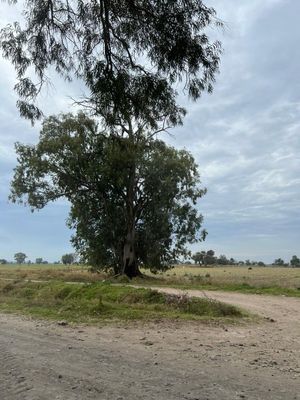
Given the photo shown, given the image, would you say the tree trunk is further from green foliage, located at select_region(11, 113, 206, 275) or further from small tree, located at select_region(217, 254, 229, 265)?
small tree, located at select_region(217, 254, 229, 265)

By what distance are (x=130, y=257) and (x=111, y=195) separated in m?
4.86

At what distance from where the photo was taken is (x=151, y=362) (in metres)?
8.09

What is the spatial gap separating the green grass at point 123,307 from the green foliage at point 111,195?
15087 mm

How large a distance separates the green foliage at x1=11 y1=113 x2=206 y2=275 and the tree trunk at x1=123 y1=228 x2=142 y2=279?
0.33ft

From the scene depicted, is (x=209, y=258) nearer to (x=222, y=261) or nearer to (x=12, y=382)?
(x=222, y=261)

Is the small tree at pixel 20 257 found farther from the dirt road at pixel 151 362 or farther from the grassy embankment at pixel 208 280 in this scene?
the dirt road at pixel 151 362

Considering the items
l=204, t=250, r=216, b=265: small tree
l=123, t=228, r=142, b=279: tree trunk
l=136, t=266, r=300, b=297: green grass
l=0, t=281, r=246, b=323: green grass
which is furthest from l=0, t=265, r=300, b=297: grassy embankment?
l=204, t=250, r=216, b=265: small tree

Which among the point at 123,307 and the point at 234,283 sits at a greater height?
the point at 234,283

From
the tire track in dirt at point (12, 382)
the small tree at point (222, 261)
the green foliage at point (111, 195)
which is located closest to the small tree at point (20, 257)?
the small tree at point (222, 261)

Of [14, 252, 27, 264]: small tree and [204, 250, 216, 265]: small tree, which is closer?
[204, 250, 216, 265]: small tree

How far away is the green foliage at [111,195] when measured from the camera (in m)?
34.6

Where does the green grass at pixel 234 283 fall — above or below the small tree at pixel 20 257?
below

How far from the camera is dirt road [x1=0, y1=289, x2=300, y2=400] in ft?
20.8

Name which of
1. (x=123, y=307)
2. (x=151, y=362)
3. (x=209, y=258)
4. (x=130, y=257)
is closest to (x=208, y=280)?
(x=130, y=257)
